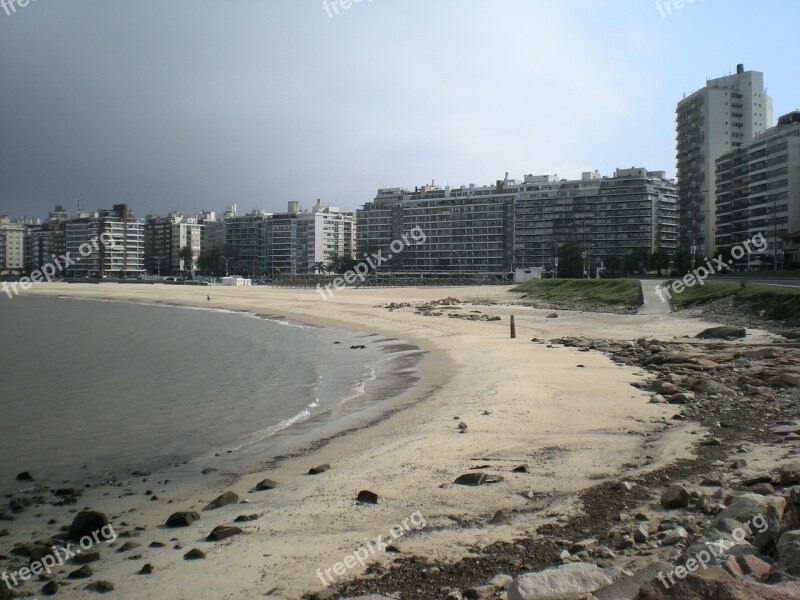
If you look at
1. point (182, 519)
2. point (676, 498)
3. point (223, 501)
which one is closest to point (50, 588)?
point (182, 519)

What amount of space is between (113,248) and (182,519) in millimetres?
193920

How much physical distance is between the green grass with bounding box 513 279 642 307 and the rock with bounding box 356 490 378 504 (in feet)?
129

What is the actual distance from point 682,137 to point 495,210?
46468 millimetres

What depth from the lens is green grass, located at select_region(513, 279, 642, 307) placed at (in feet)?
156

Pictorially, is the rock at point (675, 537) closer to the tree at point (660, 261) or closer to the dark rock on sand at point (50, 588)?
the dark rock on sand at point (50, 588)

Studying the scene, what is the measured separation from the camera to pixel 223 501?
8.15m

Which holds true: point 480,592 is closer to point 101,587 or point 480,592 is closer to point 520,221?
point 101,587

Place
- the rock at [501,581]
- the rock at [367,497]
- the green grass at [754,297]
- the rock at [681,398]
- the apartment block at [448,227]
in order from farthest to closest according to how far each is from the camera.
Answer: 1. the apartment block at [448,227]
2. the green grass at [754,297]
3. the rock at [681,398]
4. the rock at [367,497]
5. the rock at [501,581]

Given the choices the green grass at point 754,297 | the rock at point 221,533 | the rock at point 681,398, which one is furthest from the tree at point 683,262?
the rock at point 221,533

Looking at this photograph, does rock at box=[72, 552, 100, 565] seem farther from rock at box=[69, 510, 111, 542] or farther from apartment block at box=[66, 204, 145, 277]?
apartment block at box=[66, 204, 145, 277]

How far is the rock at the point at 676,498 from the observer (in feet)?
21.2

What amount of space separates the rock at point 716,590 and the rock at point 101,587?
4.52m

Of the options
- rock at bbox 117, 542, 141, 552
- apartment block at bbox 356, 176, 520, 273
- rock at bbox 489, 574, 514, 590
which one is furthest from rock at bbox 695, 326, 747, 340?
apartment block at bbox 356, 176, 520, 273

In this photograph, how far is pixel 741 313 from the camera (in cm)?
3169
